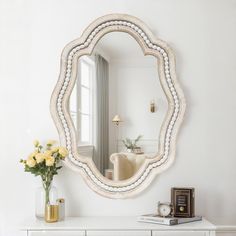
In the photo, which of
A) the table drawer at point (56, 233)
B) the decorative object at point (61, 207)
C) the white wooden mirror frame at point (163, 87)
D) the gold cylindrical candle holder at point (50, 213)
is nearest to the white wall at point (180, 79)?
the white wooden mirror frame at point (163, 87)

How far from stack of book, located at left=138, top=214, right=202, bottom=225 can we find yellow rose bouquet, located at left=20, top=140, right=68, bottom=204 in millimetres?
658

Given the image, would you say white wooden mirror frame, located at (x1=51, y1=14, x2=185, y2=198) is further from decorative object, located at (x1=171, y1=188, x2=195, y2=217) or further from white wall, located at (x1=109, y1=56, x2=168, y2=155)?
decorative object, located at (x1=171, y1=188, x2=195, y2=217)

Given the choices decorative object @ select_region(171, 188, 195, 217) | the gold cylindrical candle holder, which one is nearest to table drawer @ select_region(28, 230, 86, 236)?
the gold cylindrical candle holder

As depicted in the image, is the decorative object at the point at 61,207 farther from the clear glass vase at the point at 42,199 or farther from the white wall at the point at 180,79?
the white wall at the point at 180,79

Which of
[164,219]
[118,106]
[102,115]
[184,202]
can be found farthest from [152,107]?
[164,219]

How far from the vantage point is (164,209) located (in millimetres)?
3285

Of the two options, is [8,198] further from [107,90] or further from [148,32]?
[148,32]

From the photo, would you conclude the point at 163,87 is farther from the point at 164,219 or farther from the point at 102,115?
the point at 164,219

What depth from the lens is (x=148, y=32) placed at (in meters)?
3.55

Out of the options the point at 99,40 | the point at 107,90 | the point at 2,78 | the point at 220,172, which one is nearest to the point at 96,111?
the point at 107,90

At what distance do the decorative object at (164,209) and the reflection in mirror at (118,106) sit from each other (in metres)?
0.36

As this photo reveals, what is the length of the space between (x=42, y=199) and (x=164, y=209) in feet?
2.78

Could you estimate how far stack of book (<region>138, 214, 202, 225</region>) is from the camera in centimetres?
320

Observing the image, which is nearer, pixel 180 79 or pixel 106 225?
pixel 106 225
